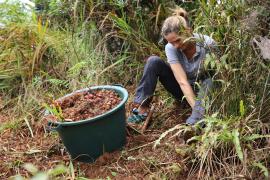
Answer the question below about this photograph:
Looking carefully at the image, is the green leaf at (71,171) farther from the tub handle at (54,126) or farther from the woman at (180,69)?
the woman at (180,69)

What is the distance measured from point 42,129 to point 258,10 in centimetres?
185

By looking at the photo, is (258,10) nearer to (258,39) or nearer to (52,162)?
(258,39)

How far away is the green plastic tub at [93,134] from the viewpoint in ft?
8.09

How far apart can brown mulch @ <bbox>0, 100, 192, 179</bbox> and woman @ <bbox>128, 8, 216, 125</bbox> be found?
0.18 metres

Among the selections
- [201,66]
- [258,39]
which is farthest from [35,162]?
[258,39]

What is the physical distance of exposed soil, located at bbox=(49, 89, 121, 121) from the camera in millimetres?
2582

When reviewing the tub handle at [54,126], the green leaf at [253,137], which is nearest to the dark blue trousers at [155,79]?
the tub handle at [54,126]

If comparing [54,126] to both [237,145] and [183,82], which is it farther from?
[237,145]

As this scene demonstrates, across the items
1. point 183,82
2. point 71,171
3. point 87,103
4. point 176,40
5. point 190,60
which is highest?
point 176,40

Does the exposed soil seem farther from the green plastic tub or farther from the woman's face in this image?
the woman's face

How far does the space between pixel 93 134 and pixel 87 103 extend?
25cm

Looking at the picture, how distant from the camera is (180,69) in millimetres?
2762

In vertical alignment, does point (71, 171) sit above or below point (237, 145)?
below

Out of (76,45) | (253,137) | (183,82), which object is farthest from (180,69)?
(76,45)
